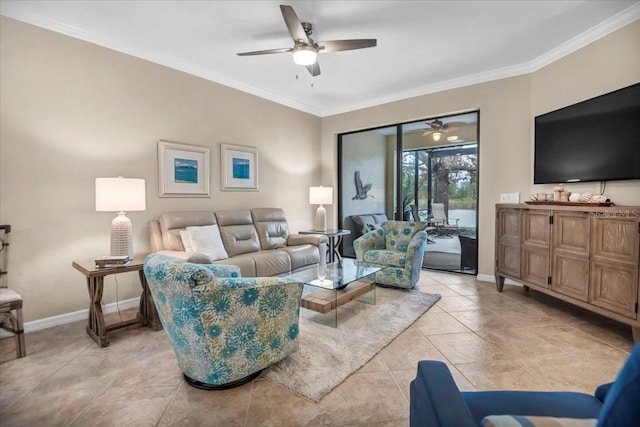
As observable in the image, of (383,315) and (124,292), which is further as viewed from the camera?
(124,292)

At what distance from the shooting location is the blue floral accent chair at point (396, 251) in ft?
12.0

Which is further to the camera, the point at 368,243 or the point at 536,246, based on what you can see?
the point at 368,243

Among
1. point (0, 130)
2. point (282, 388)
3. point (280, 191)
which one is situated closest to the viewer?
point (282, 388)

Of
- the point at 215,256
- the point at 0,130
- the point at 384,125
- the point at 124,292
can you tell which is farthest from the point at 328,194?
the point at 0,130

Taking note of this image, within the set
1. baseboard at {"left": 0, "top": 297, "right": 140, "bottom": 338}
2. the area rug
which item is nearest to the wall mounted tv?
the area rug

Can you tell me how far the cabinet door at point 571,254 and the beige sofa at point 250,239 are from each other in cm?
240

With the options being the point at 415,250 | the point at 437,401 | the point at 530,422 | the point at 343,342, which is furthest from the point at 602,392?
the point at 415,250

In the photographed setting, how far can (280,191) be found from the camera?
16.8 feet

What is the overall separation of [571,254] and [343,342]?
7.39ft

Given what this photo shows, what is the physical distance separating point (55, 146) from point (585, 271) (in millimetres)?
4958

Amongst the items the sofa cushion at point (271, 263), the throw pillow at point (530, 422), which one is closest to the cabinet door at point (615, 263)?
the throw pillow at point (530, 422)

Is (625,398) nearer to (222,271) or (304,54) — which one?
(222,271)

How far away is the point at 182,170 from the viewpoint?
375 cm

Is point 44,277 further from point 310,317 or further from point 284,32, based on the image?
point 284,32
